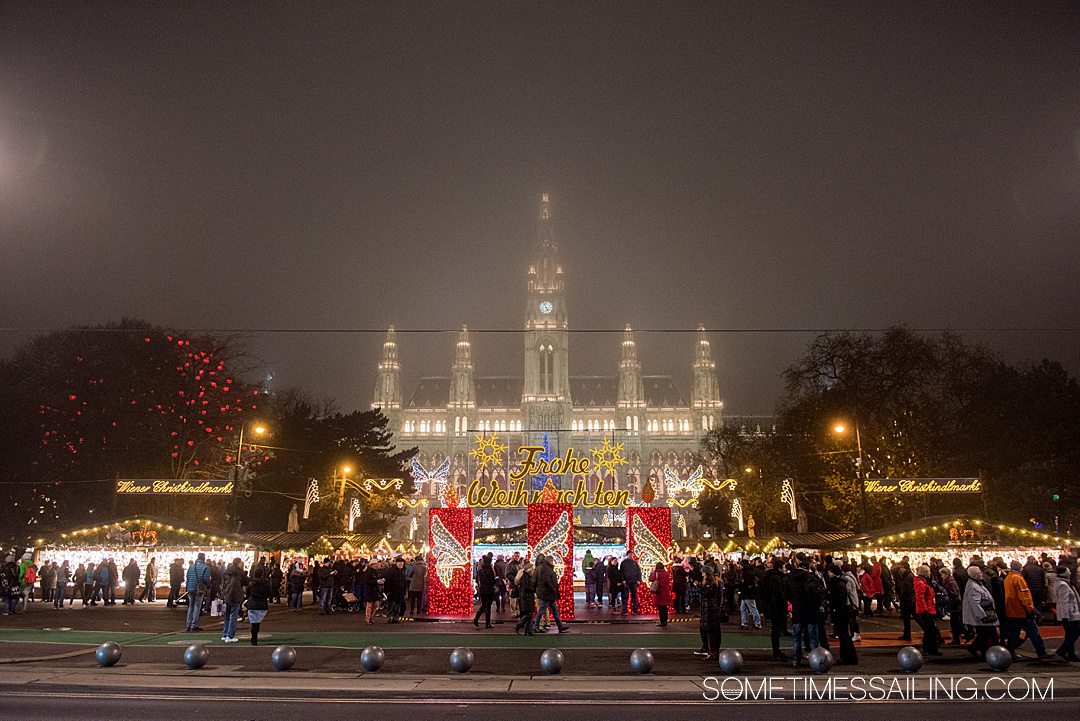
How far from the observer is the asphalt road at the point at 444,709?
7.62m

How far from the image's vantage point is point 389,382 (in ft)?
364

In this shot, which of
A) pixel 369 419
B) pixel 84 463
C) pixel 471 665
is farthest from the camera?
pixel 369 419

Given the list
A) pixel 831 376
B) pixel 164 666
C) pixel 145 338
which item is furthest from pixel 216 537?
pixel 831 376

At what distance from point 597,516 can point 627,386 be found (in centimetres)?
2328

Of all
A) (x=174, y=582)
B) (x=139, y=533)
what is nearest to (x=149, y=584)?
(x=139, y=533)

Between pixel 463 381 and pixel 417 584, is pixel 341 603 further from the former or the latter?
pixel 463 381

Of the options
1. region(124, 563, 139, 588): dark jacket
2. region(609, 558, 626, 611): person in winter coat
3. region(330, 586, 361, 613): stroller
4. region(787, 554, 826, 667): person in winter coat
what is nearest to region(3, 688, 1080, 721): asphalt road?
region(787, 554, 826, 667): person in winter coat

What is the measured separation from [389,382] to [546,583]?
9907 cm

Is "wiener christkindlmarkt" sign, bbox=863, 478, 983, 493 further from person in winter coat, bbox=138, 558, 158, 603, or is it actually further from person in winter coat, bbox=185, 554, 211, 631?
person in winter coat, bbox=138, 558, 158, 603

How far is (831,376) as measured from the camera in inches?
1469

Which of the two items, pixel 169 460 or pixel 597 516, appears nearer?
pixel 169 460

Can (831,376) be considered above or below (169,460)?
above

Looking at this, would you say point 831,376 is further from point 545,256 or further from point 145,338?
point 545,256

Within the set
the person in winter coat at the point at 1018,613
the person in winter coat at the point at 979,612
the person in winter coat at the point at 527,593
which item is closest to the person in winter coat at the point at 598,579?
the person in winter coat at the point at 527,593
